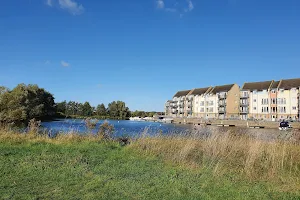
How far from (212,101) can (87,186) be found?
92.4 metres

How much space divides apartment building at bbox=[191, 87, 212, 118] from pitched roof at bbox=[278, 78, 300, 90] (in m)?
28.5

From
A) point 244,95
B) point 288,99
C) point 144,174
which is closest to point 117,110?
point 244,95

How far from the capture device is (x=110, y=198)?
5.23 m

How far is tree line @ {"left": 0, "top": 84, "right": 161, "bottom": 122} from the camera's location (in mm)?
44438

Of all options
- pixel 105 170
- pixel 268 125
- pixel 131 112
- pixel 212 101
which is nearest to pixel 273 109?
pixel 268 125

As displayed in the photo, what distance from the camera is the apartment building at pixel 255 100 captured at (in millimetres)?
78062

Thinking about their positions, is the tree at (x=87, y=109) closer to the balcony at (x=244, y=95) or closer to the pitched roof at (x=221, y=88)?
the pitched roof at (x=221, y=88)

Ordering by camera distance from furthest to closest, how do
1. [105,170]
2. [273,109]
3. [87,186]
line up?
[273,109] → [105,170] → [87,186]

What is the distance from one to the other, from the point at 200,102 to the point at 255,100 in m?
23.9

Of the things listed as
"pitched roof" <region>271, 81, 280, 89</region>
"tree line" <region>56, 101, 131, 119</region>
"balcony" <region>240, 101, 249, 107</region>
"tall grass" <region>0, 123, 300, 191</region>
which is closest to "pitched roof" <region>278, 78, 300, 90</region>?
"pitched roof" <region>271, 81, 280, 89</region>

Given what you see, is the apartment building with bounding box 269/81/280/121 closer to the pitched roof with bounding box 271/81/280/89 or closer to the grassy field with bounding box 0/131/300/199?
the pitched roof with bounding box 271/81/280/89

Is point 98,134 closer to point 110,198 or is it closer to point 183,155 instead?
point 183,155

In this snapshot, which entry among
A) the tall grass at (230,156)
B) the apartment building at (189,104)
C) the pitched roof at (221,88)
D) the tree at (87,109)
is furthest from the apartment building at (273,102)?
the tree at (87,109)

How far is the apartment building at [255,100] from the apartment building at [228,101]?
359cm
